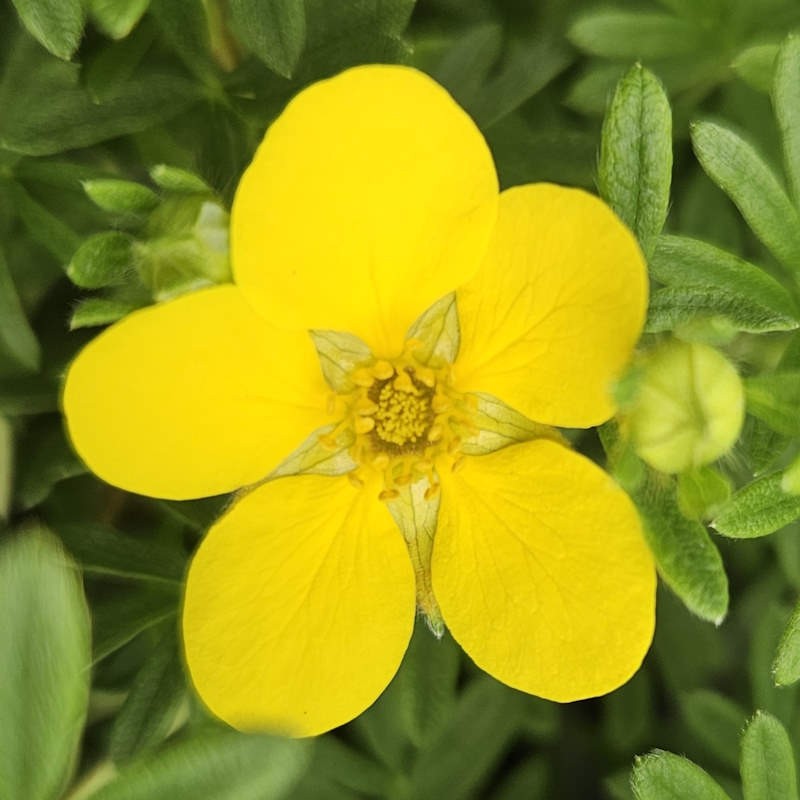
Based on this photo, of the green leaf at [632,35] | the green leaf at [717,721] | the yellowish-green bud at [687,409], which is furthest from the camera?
the green leaf at [717,721]

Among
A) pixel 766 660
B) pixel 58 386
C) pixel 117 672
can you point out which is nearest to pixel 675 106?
pixel 766 660

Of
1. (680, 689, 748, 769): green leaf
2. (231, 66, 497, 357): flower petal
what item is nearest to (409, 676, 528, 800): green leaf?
(680, 689, 748, 769): green leaf

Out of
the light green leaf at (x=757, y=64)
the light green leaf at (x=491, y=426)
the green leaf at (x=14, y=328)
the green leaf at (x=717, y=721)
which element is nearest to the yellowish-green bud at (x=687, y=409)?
the light green leaf at (x=491, y=426)

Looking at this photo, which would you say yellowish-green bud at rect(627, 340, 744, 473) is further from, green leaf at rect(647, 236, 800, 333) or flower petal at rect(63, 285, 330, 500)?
flower petal at rect(63, 285, 330, 500)

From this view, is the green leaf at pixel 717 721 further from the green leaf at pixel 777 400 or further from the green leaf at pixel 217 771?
the green leaf at pixel 217 771

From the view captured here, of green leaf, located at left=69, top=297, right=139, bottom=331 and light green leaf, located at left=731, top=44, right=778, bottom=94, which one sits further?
light green leaf, located at left=731, top=44, right=778, bottom=94

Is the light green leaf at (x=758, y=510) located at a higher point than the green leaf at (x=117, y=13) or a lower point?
lower
